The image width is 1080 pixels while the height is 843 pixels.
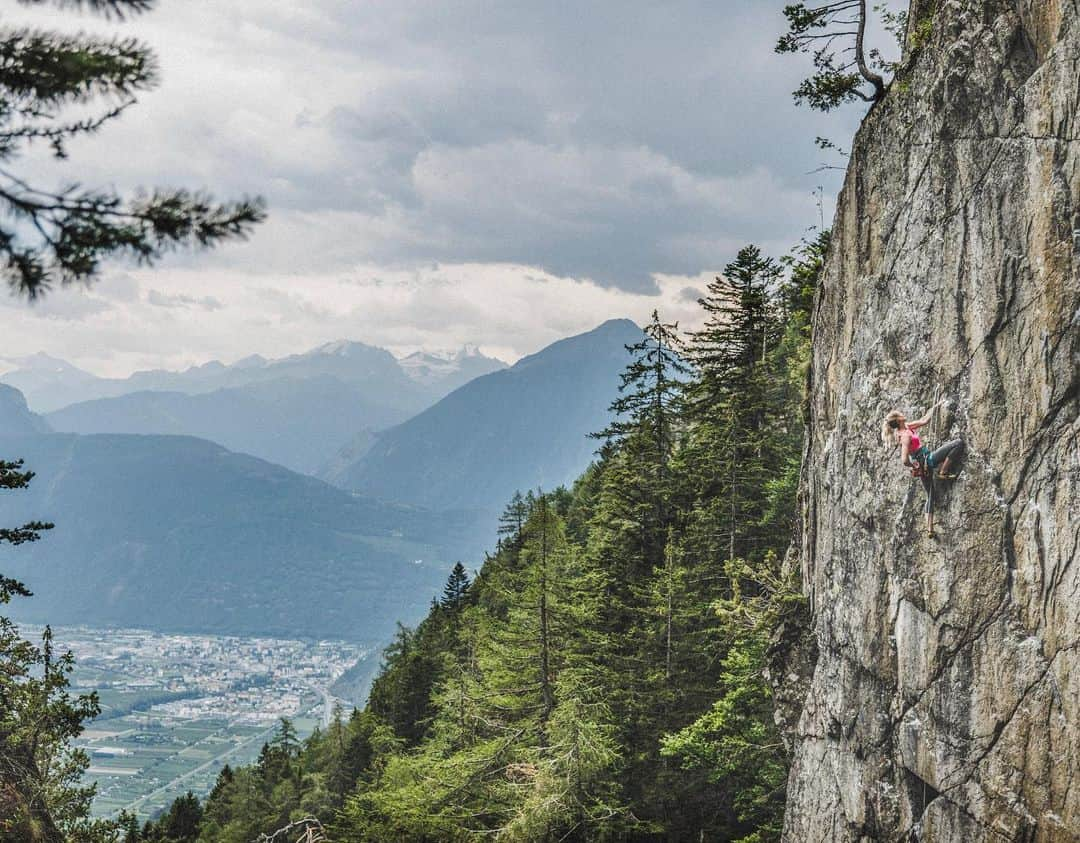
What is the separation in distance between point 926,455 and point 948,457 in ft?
1.35

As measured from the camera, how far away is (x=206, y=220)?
6.05 m

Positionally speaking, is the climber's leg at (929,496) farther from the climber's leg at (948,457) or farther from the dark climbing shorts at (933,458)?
the climber's leg at (948,457)

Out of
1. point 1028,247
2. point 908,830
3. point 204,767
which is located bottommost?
point 204,767

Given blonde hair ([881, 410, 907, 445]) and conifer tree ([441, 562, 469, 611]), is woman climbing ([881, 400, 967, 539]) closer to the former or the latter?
blonde hair ([881, 410, 907, 445])

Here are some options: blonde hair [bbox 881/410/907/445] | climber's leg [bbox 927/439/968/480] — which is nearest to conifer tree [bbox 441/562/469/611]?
blonde hair [bbox 881/410/907/445]

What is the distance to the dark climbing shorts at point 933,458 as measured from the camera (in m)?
15.6

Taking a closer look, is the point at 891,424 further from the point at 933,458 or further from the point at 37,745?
the point at 37,745

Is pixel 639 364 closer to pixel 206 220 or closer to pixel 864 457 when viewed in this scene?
pixel 864 457

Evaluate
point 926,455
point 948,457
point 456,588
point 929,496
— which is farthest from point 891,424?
point 456,588

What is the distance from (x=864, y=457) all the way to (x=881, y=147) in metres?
7.39

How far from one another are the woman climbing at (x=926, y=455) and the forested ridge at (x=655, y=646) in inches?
258

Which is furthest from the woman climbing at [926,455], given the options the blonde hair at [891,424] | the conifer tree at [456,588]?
the conifer tree at [456,588]

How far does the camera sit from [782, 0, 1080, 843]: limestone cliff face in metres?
13.9

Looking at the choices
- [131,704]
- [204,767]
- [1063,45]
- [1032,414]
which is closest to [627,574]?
[1032,414]
